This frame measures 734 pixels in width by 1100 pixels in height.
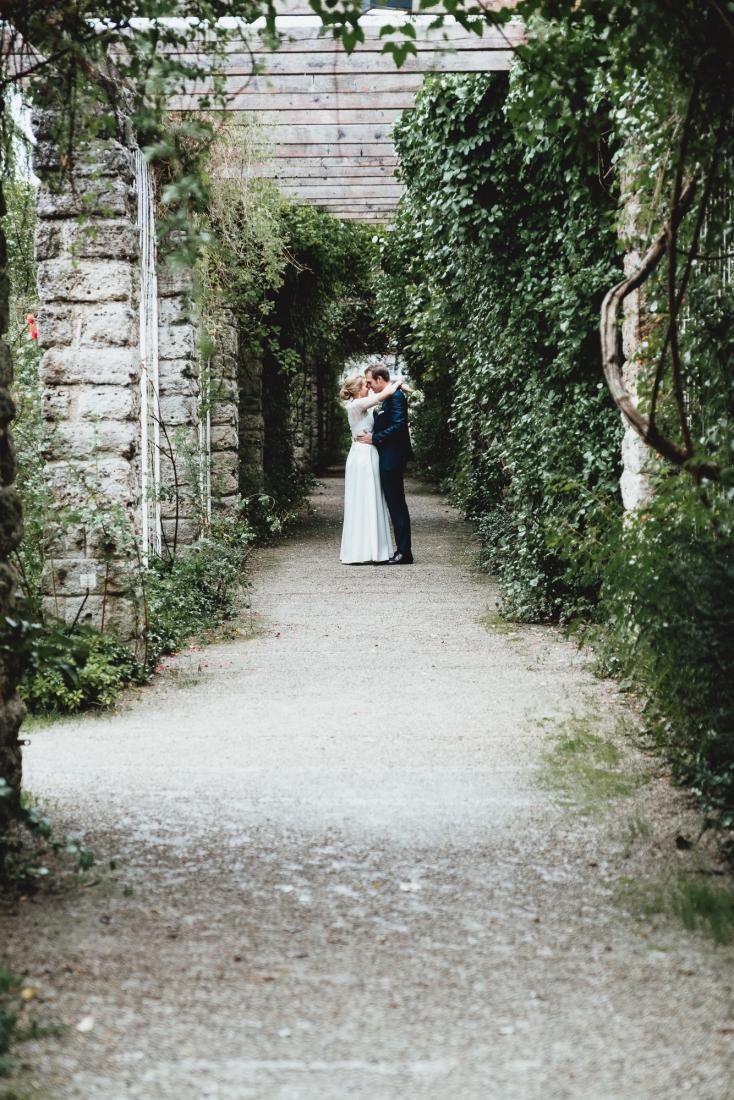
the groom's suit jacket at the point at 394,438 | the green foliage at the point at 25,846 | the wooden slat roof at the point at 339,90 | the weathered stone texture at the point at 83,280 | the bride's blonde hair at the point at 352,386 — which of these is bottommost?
the green foliage at the point at 25,846

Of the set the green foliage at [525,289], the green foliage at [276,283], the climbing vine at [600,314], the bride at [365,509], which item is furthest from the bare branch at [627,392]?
the bride at [365,509]

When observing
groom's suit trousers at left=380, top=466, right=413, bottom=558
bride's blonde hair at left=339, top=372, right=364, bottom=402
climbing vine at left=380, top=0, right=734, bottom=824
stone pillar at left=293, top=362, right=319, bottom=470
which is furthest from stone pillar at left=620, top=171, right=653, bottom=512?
stone pillar at left=293, top=362, right=319, bottom=470

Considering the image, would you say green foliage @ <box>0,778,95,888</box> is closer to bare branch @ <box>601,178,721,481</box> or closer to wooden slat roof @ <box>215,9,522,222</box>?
bare branch @ <box>601,178,721,481</box>

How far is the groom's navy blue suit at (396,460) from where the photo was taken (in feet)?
37.8

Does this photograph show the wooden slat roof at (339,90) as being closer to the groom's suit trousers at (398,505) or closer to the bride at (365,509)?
the bride at (365,509)

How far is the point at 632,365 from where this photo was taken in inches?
255

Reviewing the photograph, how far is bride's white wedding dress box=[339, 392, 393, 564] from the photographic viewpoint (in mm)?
11594

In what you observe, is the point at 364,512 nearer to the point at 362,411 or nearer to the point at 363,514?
the point at 363,514

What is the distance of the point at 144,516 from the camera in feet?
24.8

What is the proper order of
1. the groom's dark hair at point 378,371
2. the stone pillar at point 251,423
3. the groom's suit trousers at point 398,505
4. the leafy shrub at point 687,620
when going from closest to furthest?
1. the leafy shrub at point 687,620
2. the groom's suit trousers at point 398,505
3. the groom's dark hair at point 378,371
4. the stone pillar at point 251,423

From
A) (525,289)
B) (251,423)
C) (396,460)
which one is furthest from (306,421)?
(525,289)

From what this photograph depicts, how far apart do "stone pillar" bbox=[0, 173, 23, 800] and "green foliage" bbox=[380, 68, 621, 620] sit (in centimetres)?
384

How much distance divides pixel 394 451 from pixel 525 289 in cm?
368

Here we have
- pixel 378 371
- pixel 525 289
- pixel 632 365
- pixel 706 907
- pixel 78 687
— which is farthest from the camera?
pixel 378 371
